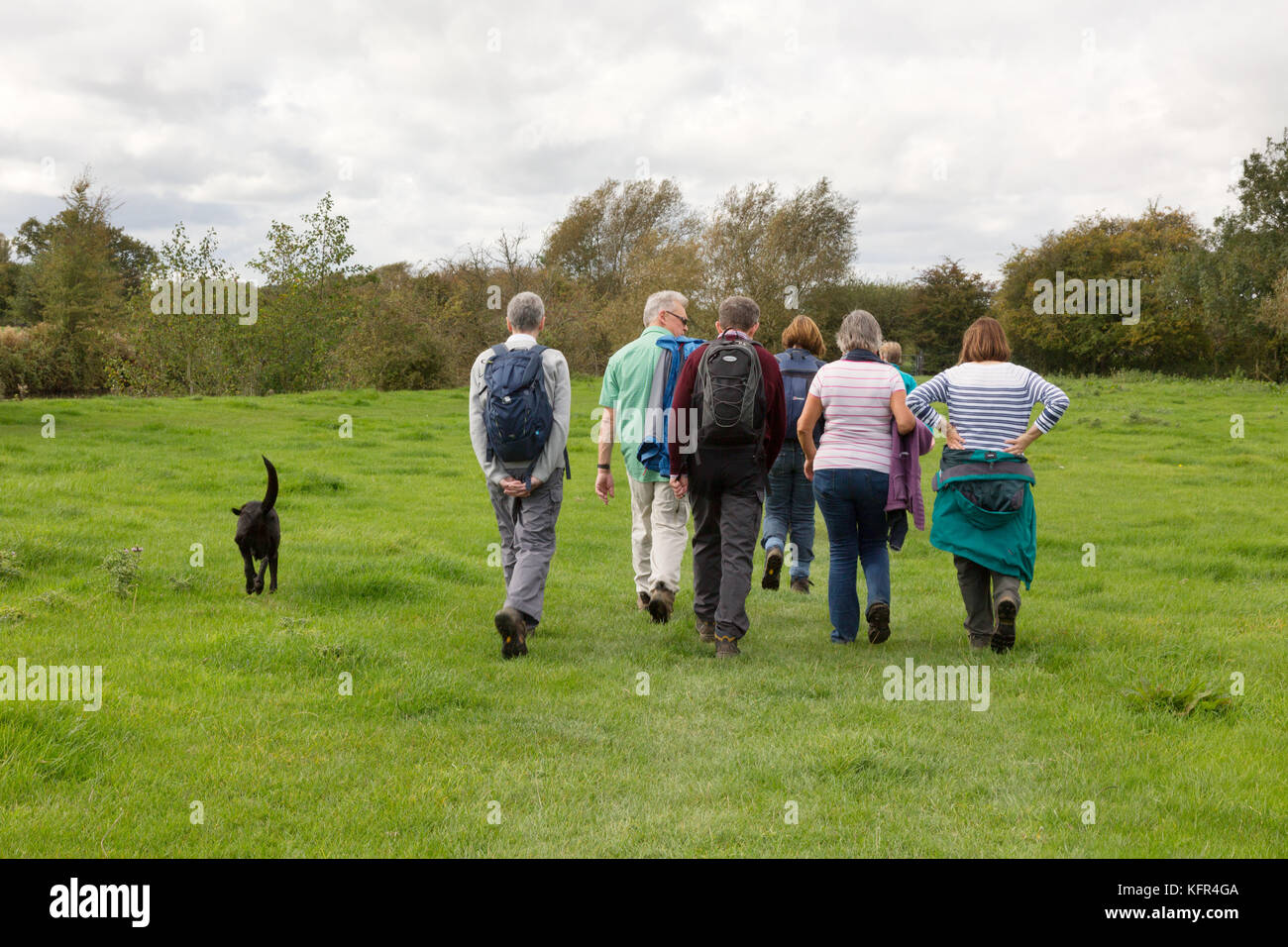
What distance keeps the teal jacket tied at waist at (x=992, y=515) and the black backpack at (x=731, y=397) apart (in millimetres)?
1461

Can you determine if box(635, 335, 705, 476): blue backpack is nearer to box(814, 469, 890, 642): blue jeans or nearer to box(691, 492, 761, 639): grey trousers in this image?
box(691, 492, 761, 639): grey trousers

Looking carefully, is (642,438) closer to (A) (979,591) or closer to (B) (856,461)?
(B) (856,461)

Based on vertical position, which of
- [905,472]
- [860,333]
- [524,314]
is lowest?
[905,472]

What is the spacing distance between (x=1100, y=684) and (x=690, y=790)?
10.1ft

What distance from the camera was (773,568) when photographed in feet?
30.7

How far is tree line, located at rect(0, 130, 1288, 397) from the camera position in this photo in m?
31.0

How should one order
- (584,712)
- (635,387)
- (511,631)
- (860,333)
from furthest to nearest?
(635,387)
(860,333)
(511,631)
(584,712)

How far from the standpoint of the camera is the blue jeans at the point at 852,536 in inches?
286

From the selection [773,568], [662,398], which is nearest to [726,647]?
[662,398]

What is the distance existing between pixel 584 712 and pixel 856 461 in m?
2.76

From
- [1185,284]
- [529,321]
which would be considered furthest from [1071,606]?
[1185,284]

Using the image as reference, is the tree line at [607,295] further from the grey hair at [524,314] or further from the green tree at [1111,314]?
the grey hair at [524,314]

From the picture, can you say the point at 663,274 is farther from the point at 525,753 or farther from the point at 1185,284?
the point at 525,753
